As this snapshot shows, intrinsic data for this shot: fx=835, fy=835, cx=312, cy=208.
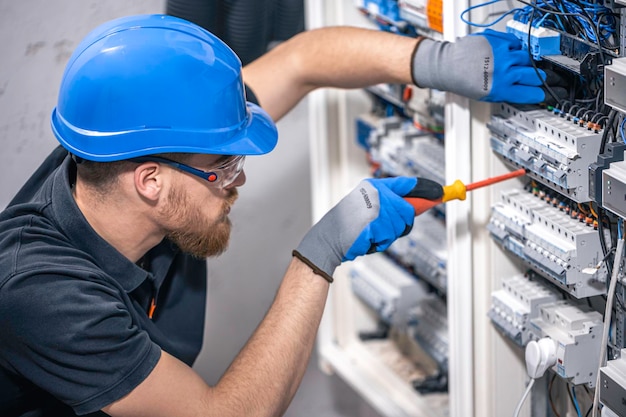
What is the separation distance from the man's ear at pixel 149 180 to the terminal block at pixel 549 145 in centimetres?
72

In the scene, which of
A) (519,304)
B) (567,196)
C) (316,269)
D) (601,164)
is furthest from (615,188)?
(316,269)

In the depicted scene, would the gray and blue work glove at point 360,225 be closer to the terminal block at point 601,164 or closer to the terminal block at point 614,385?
the terminal block at point 601,164

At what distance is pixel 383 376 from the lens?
8.98 ft

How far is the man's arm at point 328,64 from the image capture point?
1.95m

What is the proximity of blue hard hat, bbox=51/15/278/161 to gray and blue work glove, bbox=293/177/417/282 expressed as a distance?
23 centimetres

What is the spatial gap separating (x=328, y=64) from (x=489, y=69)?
484 millimetres

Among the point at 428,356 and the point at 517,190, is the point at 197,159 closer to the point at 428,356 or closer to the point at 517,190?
the point at 517,190

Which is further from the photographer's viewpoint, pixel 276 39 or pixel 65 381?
pixel 276 39

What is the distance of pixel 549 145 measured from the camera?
1.61 meters

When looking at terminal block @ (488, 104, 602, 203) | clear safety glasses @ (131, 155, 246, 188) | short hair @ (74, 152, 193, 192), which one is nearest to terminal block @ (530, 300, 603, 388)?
terminal block @ (488, 104, 602, 203)

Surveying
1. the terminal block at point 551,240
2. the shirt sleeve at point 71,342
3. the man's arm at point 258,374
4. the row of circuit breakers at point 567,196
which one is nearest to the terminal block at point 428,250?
the row of circuit breakers at point 567,196

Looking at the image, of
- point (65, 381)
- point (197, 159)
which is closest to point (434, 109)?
point (197, 159)

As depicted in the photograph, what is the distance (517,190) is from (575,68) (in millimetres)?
369

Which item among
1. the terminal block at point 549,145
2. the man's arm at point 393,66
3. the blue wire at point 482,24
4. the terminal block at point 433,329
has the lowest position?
the terminal block at point 433,329
